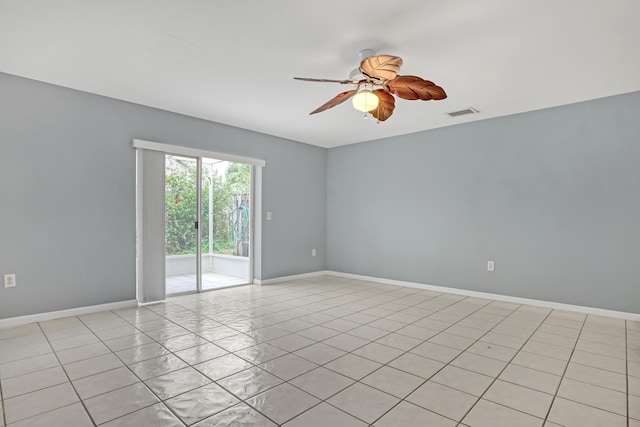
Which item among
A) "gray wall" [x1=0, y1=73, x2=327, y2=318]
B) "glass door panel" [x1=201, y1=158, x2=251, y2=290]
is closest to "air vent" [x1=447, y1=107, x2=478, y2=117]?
"glass door panel" [x1=201, y1=158, x2=251, y2=290]

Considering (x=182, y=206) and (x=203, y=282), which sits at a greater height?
(x=182, y=206)

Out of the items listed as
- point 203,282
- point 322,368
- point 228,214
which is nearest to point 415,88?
point 322,368

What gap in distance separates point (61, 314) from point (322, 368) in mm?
3009

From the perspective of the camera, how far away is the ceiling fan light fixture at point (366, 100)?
2.70 m

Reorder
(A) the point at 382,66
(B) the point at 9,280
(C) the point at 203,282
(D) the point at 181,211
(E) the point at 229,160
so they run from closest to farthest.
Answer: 1. (A) the point at 382,66
2. (B) the point at 9,280
3. (D) the point at 181,211
4. (E) the point at 229,160
5. (C) the point at 203,282

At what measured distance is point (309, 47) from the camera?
8.84ft

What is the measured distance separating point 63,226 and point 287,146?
3409 mm

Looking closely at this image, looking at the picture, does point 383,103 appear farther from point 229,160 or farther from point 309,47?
point 229,160

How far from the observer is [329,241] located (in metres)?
6.45

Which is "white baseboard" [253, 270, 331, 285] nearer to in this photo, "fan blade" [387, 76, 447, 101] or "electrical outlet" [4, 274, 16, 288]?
"electrical outlet" [4, 274, 16, 288]

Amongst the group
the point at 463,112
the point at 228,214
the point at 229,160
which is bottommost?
the point at 228,214

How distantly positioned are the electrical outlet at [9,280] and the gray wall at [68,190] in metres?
0.04

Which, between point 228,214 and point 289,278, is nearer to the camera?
point 228,214

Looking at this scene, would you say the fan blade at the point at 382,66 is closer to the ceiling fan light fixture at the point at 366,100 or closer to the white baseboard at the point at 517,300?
the ceiling fan light fixture at the point at 366,100
